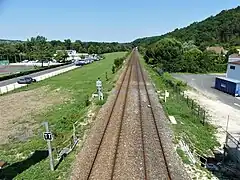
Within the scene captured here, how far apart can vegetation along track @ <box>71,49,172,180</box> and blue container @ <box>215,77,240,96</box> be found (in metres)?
17.6

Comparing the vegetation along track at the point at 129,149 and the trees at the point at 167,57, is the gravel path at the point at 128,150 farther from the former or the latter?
the trees at the point at 167,57

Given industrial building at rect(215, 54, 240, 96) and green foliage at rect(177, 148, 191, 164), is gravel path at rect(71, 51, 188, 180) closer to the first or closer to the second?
green foliage at rect(177, 148, 191, 164)

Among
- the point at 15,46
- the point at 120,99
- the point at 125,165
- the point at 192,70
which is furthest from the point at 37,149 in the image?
the point at 15,46

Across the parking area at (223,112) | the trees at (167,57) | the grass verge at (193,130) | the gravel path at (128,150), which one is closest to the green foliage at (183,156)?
the grass verge at (193,130)

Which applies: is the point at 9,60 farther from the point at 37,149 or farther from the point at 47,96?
the point at 37,149

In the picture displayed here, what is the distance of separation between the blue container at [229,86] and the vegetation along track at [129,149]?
17646 millimetres

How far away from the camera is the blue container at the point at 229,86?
112ft

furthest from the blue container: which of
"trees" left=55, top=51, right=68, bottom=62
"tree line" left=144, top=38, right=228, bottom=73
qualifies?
"trees" left=55, top=51, right=68, bottom=62

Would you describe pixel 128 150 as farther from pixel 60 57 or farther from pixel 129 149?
pixel 60 57

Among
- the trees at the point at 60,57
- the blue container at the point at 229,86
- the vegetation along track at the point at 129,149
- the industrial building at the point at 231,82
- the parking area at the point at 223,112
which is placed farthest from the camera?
the trees at the point at 60,57

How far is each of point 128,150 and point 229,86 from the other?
87.9 feet

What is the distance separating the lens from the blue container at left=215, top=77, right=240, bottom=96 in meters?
34.0

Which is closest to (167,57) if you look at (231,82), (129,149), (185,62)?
(185,62)

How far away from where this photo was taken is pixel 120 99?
24734 millimetres
